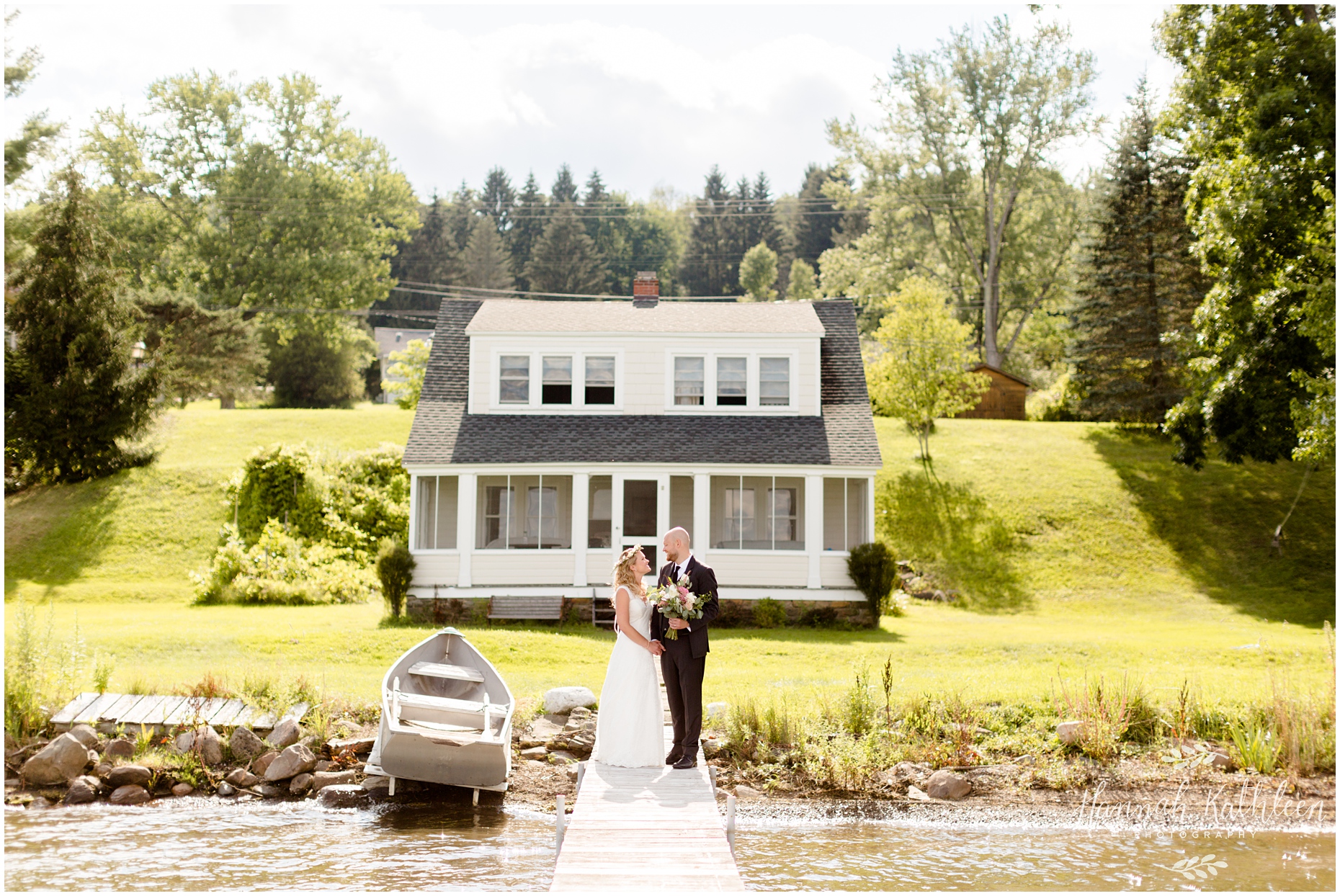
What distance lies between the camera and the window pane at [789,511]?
24125mm

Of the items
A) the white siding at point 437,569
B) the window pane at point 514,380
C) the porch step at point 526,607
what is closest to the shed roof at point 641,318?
the window pane at point 514,380

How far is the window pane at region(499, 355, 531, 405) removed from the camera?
24562mm

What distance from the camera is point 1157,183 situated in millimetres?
36531

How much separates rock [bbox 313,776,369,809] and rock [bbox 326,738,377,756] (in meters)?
0.64

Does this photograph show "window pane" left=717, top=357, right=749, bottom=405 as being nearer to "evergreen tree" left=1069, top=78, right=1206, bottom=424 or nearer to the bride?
the bride

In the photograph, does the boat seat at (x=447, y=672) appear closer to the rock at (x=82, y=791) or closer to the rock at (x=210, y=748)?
the rock at (x=210, y=748)

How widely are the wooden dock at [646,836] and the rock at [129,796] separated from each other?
545 cm

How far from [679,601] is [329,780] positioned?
207 inches

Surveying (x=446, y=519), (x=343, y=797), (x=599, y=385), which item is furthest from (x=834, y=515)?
(x=343, y=797)

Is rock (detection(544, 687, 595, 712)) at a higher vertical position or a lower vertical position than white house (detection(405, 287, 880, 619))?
lower

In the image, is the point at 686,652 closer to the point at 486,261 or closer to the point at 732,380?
the point at 732,380

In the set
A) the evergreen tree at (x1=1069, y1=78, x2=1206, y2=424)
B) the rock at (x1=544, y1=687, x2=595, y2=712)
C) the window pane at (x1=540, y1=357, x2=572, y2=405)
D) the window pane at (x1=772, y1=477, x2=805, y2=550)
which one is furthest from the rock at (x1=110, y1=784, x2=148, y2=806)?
the evergreen tree at (x1=1069, y1=78, x2=1206, y2=424)

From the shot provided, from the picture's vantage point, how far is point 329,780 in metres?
12.0

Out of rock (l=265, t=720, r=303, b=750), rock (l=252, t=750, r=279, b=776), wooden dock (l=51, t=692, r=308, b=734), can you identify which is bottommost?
rock (l=252, t=750, r=279, b=776)
